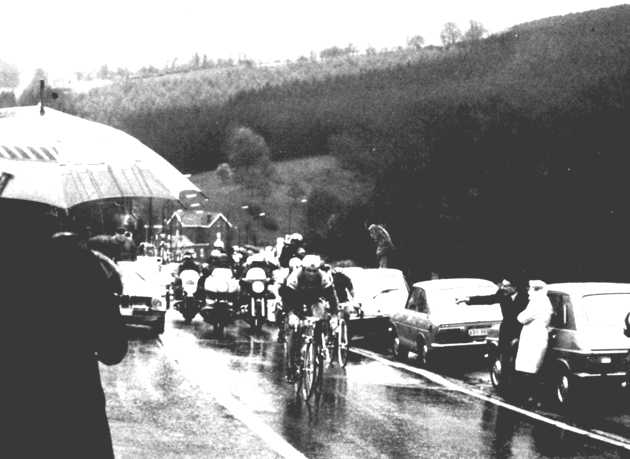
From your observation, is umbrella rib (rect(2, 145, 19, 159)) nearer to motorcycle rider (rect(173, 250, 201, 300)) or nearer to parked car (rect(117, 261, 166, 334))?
parked car (rect(117, 261, 166, 334))

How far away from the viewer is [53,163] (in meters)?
6.88

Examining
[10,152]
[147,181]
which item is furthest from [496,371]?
[10,152]

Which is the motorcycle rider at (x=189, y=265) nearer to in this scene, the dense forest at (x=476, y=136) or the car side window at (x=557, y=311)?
the dense forest at (x=476, y=136)

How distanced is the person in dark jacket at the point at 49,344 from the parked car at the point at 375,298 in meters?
19.9

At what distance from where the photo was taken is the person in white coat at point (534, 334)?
50.6 feet

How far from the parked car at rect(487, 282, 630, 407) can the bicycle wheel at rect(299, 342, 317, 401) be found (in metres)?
2.94

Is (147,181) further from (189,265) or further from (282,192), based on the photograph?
(282,192)

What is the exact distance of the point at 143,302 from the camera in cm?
2602

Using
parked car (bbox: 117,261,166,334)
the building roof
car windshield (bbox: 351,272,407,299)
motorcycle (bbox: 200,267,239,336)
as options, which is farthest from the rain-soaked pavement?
the building roof

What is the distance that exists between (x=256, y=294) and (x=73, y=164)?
22973 mm

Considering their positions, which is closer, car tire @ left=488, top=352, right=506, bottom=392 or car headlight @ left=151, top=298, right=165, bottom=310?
car tire @ left=488, top=352, right=506, bottom=392

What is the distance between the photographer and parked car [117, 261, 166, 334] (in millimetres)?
25891

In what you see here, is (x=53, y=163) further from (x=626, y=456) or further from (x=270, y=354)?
(x=270, y=354)

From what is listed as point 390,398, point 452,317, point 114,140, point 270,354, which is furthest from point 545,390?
point 114,140
